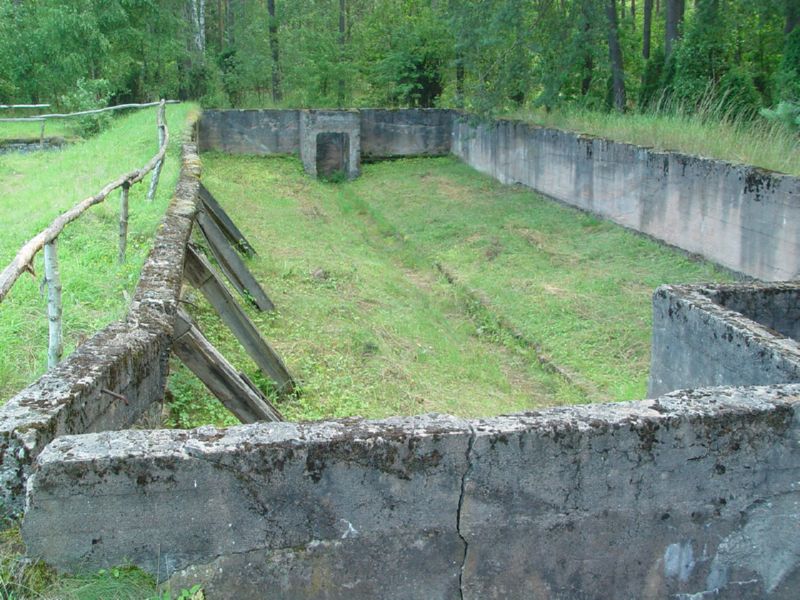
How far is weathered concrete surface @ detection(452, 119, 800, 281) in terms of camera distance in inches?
416

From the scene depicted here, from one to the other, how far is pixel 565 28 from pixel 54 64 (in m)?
15.0

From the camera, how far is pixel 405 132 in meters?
23.6

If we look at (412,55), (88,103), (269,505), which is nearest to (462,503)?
(269,505)

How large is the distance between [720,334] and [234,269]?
5531 millimetres

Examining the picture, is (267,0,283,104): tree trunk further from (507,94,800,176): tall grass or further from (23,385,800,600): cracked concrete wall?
(23,385,800,600): cracked concrete wall

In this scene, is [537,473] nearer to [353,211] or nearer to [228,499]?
[228,499]

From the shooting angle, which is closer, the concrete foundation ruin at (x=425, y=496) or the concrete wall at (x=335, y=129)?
the concrete foundation ruin at (x=425, y=496)

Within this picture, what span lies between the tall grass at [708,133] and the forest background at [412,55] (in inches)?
11.2

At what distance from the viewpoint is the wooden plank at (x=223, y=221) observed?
11156 millimetres

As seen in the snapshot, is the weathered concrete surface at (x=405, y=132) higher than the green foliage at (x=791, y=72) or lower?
lower

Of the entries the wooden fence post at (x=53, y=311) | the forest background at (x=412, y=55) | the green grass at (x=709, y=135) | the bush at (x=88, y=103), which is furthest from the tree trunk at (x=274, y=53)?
the wooden fence post at (x=53, y=311)

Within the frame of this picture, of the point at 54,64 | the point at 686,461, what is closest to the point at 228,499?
the point at 686,461

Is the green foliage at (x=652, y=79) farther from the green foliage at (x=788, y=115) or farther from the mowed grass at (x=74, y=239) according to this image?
the mowed grass at (x=74, y=239)

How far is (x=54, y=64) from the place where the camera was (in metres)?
24.7
